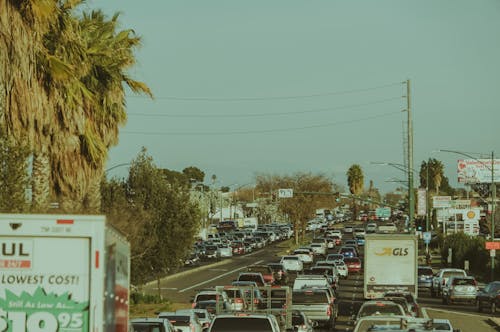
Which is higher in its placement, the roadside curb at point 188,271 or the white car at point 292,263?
the white car at point 292,263

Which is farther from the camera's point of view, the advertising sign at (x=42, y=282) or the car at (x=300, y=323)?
the car at (x=300, y=323)

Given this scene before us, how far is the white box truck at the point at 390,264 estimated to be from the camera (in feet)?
139

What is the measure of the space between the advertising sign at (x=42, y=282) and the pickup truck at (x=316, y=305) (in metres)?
23.1

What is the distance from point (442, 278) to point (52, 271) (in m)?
43.9

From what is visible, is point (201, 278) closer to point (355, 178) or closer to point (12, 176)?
point (12, 176)

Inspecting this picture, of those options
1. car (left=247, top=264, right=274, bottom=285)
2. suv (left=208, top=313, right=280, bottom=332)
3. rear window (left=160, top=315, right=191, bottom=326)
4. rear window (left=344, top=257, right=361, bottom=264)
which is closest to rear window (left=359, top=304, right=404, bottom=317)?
rear window (left=160, top=315, right=191, bottom=326)

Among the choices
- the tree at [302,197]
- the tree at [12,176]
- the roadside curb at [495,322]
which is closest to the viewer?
the tree at [12,176]

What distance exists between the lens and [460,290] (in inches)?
1962

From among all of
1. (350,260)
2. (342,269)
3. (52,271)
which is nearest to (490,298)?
(342,269)

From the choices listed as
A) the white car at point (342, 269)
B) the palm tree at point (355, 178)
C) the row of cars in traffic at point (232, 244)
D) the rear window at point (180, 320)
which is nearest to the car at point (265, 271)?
the white car at point (342, 269)

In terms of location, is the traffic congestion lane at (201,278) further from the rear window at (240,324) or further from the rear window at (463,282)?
the rear window at (240,324)

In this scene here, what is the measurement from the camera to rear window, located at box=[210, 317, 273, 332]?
68.7 feet

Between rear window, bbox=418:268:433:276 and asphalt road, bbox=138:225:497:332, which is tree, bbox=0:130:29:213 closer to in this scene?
asphalt road, bbox=138:225:497:332

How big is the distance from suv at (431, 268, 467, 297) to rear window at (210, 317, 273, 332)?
109ft
